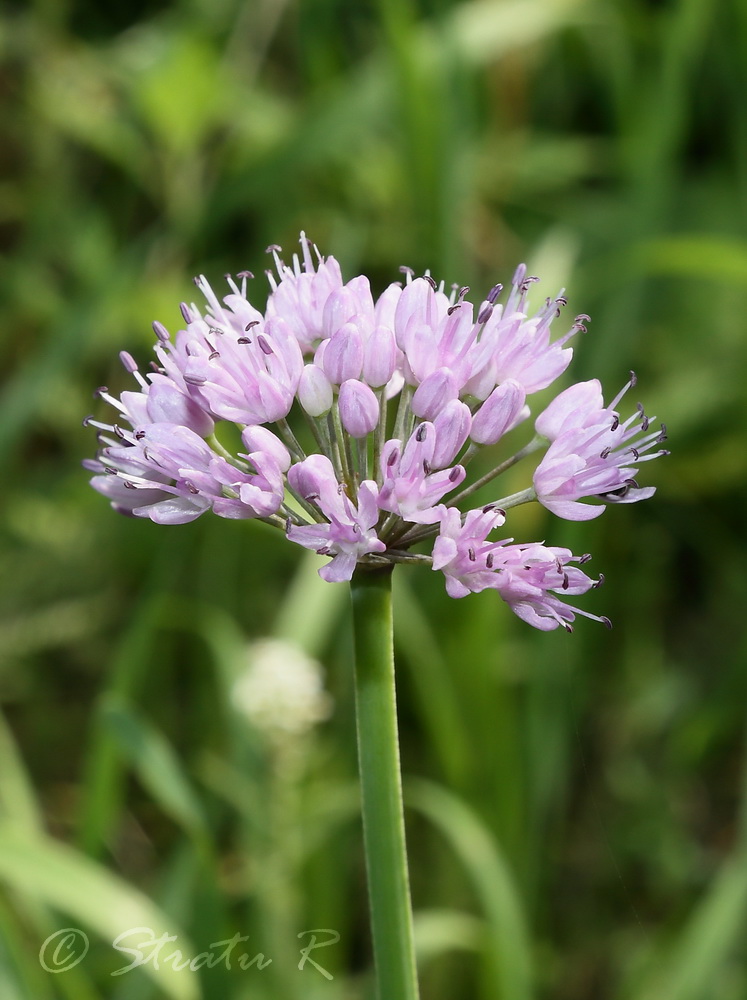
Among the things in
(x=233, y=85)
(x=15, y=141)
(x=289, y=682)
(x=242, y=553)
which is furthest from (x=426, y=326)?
(x=15, y=141)

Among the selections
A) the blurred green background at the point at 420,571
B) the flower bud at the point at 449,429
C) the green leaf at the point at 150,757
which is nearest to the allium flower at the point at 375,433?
the flower bud at the point at 449,429

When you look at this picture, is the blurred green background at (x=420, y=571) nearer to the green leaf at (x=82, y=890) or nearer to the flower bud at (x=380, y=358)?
the green leaf at (x=82, y=890)

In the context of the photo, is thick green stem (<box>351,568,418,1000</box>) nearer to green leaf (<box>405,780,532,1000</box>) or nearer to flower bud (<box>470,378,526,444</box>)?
flower bud (<box>470,378,526,444</box>)

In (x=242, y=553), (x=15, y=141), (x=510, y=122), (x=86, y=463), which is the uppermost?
(x=15, y=141)

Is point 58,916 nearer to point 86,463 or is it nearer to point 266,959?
point 266,959

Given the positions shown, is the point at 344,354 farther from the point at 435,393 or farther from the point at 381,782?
the point at 381,782

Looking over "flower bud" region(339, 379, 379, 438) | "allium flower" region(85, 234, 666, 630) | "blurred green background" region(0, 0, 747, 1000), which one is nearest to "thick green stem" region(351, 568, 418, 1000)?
"allium flower" region(85, 234, 666, 630)
